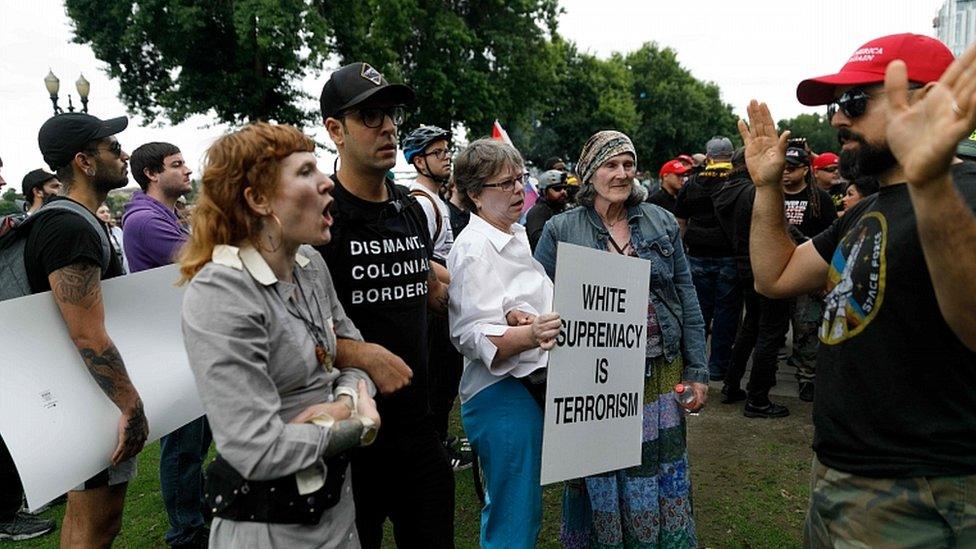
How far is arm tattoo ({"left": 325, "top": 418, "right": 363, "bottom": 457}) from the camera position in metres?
1.68

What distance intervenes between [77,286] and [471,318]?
1.53m

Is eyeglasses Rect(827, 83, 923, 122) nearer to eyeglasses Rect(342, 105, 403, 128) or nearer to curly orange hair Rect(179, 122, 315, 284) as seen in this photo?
eyeglasses Rect(342, 105, 403, 128)

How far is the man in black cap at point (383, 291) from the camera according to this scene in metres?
2.36

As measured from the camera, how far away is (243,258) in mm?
1718

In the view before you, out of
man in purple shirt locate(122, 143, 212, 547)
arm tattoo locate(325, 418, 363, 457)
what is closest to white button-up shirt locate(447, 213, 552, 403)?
arm tattoo locate(325, 418, 363, 457)

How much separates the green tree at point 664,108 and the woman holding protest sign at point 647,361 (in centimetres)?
5010

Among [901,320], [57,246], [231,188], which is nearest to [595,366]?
[901,320]

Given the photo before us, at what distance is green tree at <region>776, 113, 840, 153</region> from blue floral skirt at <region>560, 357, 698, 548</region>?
7241 cm

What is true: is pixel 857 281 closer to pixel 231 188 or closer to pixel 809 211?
pixel 231 188

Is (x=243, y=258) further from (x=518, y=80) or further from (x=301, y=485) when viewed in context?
(x=518, y=80)

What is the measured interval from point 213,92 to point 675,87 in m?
46.2

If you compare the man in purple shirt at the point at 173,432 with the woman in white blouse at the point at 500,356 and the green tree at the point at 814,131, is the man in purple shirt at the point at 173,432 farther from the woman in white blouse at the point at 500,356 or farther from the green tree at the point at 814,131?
the green tree at the point at 814,131

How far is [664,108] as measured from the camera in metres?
55.6

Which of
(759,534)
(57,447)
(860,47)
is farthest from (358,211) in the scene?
(759,534)
